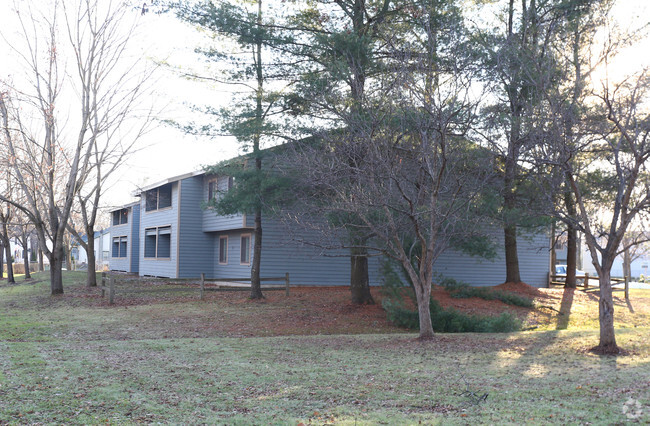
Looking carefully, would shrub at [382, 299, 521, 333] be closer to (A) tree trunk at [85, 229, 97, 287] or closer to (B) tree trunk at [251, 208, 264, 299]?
(B) tree trunk at [251, 208, 264, 299]

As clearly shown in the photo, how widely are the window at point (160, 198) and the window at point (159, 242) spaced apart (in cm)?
129

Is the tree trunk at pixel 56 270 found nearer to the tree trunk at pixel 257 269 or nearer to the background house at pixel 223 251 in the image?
the background house at pixel 223 251

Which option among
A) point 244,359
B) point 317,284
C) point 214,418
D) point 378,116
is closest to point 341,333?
point 244,359

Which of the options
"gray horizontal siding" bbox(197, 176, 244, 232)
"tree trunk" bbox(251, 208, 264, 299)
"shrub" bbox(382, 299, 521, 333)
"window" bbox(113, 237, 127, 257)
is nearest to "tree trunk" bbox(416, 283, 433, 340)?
"shrub" bbox(382, 299, 521, 333)

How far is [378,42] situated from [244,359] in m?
10.3

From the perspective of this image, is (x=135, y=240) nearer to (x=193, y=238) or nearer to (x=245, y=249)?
(x=193, y=238)

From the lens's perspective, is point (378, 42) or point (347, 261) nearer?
point (378, 42)

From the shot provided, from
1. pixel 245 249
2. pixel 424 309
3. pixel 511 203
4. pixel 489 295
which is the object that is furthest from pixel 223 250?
pixel 424 309

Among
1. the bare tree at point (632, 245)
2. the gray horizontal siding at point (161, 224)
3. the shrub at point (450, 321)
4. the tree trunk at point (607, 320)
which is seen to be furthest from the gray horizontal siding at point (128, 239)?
the tree trunk at point (607, 320)

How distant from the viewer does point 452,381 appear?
819 cm

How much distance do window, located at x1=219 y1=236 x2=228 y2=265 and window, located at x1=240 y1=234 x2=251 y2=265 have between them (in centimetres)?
179

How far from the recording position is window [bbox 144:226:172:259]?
3088 cm

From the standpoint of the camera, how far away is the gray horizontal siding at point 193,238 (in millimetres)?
28469

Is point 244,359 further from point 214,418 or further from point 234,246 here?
point 234,246
